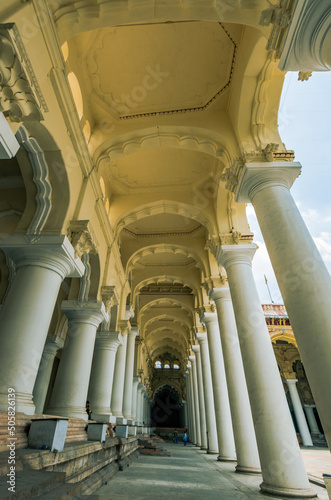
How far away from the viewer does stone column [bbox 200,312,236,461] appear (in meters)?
7.34

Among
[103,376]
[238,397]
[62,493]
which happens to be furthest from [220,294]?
[62,493]

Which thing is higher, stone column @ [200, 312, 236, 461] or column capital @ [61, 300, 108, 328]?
column capital @ [61, 300, 108, 328]

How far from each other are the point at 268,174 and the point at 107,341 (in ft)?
21.7

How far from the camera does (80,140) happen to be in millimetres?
5430

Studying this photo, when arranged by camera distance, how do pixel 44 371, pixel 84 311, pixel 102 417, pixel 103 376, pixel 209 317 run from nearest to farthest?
pixel 84 311
pixel 102 417
pixel 103 376
pixel 44 371
pixel 209 317

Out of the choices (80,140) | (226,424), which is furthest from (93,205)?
(226,424)

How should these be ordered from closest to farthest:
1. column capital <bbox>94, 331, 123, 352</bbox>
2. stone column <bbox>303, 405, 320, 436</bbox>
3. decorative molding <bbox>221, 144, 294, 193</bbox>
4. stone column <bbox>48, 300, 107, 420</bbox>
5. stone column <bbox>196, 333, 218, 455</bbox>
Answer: decorative molding <bbox>221, 144, 294, 193</bbox> → stone column <bbox>48, 300, 107, 420</bbox> → column capital <bbox>94, 331, 123, 352</bbox> → stone column <bbox>196, 333, 218, 455</bbox> → stone column <bbox>303, 405, 320, 436</bbox>

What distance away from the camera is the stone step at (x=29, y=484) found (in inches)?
58.6

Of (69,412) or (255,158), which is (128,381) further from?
(255,158)

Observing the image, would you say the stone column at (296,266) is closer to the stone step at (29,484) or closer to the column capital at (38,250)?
the stone step at (29,484)

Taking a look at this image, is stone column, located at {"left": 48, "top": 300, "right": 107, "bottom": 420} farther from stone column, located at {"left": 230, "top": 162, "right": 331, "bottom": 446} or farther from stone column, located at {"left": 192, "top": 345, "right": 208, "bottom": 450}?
stone column, located at {"left": 192, "top": 345, "right": 208, "bottom": 450}

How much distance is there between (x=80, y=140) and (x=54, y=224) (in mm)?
1836

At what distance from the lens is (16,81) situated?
3100 mm

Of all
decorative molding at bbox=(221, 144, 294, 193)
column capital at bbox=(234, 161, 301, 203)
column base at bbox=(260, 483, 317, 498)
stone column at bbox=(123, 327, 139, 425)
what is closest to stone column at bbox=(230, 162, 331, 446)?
column capital at bbox=(234, 161, 301, 203)
